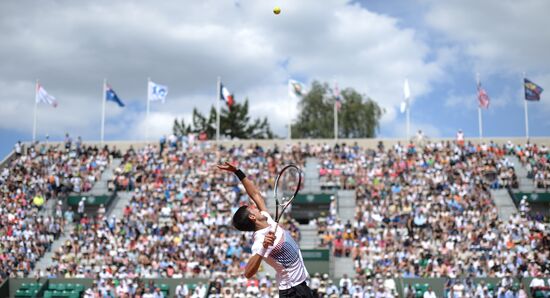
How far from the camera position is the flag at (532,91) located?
46.9 m

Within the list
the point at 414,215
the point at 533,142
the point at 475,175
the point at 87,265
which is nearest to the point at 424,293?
the point at 414,215

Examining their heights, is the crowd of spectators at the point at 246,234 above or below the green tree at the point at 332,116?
below

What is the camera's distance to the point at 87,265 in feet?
112

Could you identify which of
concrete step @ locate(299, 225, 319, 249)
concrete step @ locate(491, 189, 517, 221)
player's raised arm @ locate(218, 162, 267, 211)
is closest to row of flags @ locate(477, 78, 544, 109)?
concrete step @ locate(491, 189, 517, 221)

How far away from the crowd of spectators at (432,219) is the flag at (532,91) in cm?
532

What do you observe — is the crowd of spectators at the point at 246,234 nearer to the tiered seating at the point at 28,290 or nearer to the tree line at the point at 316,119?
the tiered seating at the point at 28,290

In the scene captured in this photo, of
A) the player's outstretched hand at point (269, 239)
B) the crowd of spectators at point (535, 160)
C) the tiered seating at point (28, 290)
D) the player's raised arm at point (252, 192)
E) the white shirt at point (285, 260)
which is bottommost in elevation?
the tiered seating at point (28, 290)

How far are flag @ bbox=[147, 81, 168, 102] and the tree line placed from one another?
25.5 m

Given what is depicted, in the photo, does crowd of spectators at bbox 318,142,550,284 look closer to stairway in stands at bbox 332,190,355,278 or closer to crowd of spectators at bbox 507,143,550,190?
stairway in stands at bbox 332,190,355,278

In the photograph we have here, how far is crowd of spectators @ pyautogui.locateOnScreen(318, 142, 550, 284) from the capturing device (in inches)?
1252

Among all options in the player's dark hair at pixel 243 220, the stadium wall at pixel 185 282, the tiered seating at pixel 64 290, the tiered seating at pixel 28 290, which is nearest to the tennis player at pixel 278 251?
the player's dark hair at pixel 243 220

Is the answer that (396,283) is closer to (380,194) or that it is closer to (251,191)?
(380,194)

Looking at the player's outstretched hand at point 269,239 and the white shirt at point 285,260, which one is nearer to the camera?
the player's outstretched hand at point 269,239

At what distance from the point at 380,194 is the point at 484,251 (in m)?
8.09
